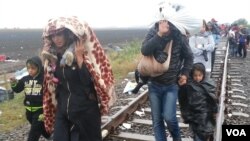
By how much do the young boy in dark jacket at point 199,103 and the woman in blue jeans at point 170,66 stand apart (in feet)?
0.76

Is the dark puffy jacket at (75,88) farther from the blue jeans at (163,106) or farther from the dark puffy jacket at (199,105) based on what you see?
the dark puffy jacket at (199,105)

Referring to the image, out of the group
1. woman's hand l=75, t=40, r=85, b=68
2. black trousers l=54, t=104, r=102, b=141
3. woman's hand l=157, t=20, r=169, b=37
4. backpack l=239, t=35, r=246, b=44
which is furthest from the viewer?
backpack l=239, t=35, r=246, b=44

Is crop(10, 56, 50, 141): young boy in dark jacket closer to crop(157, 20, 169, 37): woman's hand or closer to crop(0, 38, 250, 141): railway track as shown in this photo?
crop(0, 38, 250, 141): railway track

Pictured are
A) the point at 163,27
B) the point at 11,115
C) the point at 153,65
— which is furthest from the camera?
the point at 11,115

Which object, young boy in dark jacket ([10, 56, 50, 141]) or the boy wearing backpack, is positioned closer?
young boy in dark jacket ([10, 56, 50, 141])

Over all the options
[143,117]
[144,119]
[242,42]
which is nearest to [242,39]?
[242,42]

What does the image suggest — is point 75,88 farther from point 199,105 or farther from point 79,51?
point 199,105

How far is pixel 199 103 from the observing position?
15.6 feet

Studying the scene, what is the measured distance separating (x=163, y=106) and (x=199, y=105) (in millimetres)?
438

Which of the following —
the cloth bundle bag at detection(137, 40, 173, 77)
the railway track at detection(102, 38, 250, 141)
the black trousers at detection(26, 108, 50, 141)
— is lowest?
the railway track at detection(102, 38, 250, 141)

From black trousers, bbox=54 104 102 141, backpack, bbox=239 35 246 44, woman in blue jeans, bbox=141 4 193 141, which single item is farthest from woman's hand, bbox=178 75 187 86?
backpack, bbox=239 35 246 44

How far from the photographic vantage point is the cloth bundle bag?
4465 mm

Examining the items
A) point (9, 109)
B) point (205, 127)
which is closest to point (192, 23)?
point (205, 127)

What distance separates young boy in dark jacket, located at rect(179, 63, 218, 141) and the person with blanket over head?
1.34 meters
